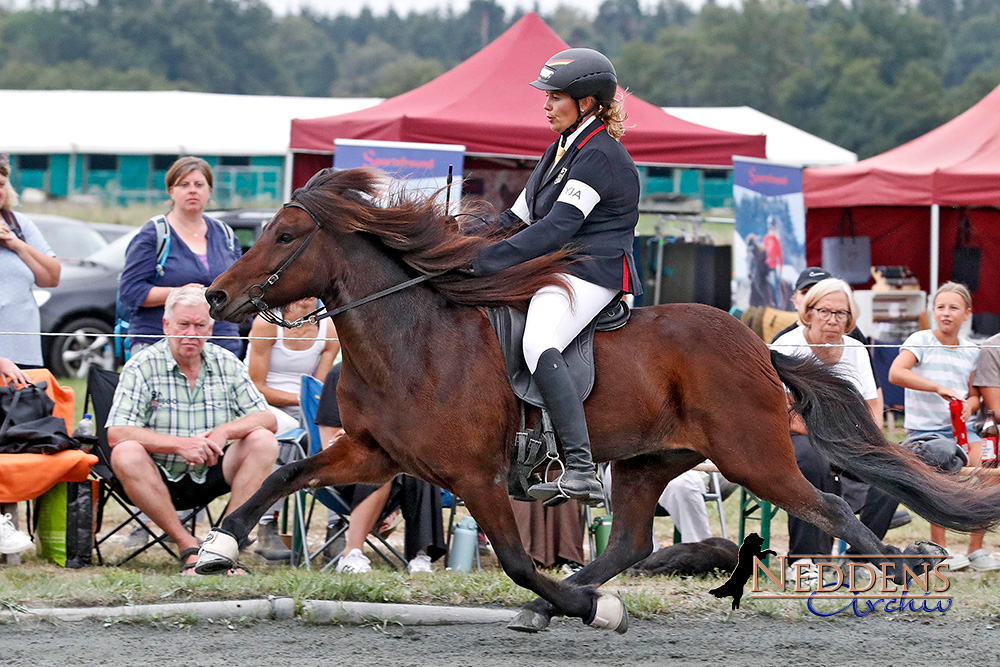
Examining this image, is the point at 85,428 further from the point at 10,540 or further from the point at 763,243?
the point at 763,243

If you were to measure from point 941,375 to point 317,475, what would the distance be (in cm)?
447

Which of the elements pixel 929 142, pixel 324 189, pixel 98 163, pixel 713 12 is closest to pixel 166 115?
pixel 98 163

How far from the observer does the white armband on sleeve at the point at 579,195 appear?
16.3ft

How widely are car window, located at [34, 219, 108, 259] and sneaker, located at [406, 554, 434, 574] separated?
10.9m

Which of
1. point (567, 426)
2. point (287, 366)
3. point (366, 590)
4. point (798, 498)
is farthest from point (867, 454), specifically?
point (287, 366)

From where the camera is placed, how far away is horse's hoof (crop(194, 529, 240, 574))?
4.83m

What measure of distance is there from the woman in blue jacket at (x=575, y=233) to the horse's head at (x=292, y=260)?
2.01ft

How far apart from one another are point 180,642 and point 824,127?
60.3 meters

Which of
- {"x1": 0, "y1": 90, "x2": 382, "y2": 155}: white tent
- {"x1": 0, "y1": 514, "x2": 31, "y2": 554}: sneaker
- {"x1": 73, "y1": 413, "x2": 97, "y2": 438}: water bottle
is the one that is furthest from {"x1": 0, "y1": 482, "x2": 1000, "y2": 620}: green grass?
{"x1": 0, "y1": 90, "x2": 382, "y2": 155}: white tent

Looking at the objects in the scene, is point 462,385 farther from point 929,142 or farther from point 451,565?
point 929,142

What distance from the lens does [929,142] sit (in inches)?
551

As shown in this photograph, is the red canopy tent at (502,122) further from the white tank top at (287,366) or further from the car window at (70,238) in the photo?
the car window at (70,238)

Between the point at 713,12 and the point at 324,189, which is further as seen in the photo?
the point at 713,12

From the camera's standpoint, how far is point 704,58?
7181 centimetres
